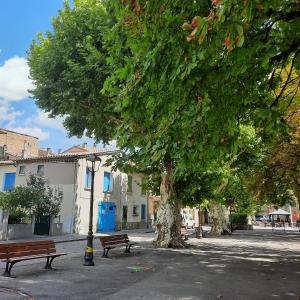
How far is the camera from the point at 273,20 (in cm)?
641

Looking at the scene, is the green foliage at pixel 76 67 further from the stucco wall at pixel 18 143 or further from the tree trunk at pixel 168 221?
the stucco wall at pixel 18 143

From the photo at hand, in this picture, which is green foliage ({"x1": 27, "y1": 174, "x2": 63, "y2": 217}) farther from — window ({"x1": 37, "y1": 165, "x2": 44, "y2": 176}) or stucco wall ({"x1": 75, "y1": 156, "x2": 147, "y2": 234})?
window ({"x1": 37, "y1": 165, "x2": 44, "y2": 176})

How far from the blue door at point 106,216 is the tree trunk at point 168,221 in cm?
1537

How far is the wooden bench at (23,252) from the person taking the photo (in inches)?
371

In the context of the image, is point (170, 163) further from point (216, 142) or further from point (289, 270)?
point (216, 142)

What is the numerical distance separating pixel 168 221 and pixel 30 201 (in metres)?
10.6

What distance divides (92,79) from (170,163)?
6207 mm

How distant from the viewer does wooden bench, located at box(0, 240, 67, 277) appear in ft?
30.9

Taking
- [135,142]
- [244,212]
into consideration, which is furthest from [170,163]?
[244,212]

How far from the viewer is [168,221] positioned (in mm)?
17922

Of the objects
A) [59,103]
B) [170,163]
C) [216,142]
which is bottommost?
[216,142]

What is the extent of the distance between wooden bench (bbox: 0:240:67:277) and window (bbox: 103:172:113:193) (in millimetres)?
22991

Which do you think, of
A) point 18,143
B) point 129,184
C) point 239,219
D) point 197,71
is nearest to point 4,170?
point 129,184

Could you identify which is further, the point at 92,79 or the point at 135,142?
the point at 92,79
